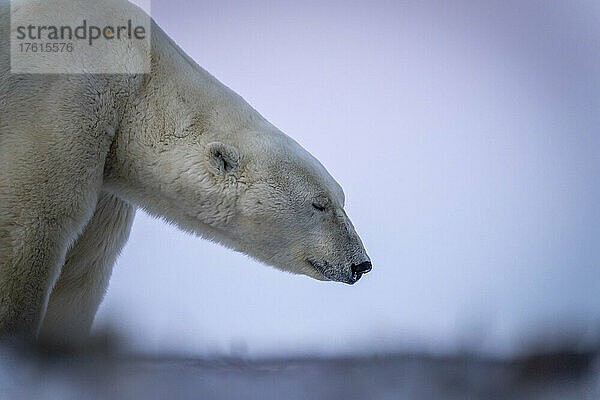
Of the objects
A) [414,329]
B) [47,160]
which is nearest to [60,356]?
[414,329]

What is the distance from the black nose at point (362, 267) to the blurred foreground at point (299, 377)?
1.43 meters

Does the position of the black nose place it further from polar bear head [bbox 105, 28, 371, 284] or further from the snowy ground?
the snowy ground

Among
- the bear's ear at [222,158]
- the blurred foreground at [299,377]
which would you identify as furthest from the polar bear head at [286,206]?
the blurred foreground at [299,377]

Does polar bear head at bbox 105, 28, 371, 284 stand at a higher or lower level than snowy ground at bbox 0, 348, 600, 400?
higher

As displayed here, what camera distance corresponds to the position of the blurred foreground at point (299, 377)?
0.46 meters

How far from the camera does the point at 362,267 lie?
6.38ft

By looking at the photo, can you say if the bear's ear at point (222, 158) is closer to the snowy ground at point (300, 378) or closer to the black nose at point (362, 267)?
the black nose at point (362, 267)

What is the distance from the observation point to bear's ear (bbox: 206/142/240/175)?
1.87m

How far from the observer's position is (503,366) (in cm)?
46

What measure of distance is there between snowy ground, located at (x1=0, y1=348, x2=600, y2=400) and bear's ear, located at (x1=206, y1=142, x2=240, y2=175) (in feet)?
4.47

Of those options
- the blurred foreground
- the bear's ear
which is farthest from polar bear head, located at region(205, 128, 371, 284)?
the blurred foreground

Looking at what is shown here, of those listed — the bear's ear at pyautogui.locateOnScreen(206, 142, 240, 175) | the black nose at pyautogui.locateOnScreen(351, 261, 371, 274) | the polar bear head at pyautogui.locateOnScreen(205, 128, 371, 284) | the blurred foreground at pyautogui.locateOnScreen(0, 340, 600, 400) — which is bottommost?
the blurred foreground at pyautogui.locateOnScreen(0, 340, 600, 400)

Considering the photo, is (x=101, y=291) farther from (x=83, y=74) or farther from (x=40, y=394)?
(x=40, y=394)

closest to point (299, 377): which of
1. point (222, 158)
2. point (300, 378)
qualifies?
point (300, 378)
